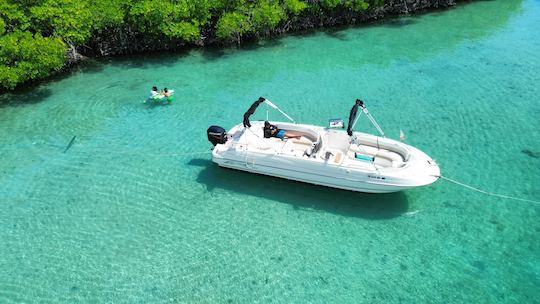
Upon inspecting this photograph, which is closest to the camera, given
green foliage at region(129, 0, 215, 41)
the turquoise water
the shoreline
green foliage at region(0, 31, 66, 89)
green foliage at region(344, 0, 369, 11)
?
the turquoise water

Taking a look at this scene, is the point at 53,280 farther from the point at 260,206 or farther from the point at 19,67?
the point at 19,67

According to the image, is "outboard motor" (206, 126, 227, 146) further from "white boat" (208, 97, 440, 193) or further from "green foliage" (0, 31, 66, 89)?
"green foliage" (0, 31, 66, 89)

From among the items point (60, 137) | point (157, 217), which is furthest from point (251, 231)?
point (60, 137)

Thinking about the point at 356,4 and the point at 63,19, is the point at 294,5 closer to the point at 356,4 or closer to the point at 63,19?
the point at 356,4

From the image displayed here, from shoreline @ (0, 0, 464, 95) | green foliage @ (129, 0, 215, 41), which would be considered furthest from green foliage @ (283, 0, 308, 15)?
green foliage @ (129, 0, 215, 41)

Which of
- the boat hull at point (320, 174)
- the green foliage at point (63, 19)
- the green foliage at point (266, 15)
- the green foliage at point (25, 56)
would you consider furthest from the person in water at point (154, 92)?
the green foliage at point (266, 15)

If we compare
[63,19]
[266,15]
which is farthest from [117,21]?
[266,15]
